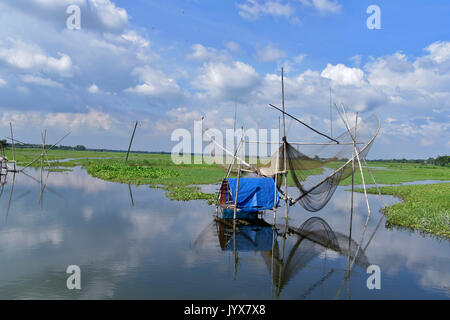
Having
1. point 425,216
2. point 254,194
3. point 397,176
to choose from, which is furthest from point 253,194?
point 397,176

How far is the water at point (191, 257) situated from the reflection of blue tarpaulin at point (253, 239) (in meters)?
0.04

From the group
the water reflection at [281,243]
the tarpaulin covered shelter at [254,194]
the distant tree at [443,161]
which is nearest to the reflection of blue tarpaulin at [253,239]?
the water reflection at [281,243]

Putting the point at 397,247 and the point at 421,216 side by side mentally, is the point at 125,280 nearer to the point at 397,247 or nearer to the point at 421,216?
the point at 397,247

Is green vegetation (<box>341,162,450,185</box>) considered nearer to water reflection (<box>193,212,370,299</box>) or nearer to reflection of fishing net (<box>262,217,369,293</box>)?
reflection of fishing net (<box>262,217,369,293</box>)

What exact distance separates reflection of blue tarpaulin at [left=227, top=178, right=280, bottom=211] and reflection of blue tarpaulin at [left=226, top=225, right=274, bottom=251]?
87 centimetres

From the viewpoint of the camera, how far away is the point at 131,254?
8.88 m

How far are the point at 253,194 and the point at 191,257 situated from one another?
4742 mm

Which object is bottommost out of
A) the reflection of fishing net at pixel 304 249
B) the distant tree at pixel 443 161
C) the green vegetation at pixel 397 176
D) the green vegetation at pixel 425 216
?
the reflection of fishing net at pixel 304 249

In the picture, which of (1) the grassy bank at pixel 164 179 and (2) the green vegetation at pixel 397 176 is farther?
(2) the green vegetation at pixel 397 176

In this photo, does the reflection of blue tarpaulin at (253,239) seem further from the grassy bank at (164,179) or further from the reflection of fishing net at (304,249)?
the grassy bank at (164,179)

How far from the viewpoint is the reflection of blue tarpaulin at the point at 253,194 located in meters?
12.7

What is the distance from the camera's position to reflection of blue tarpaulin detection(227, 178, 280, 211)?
41.6 feet
